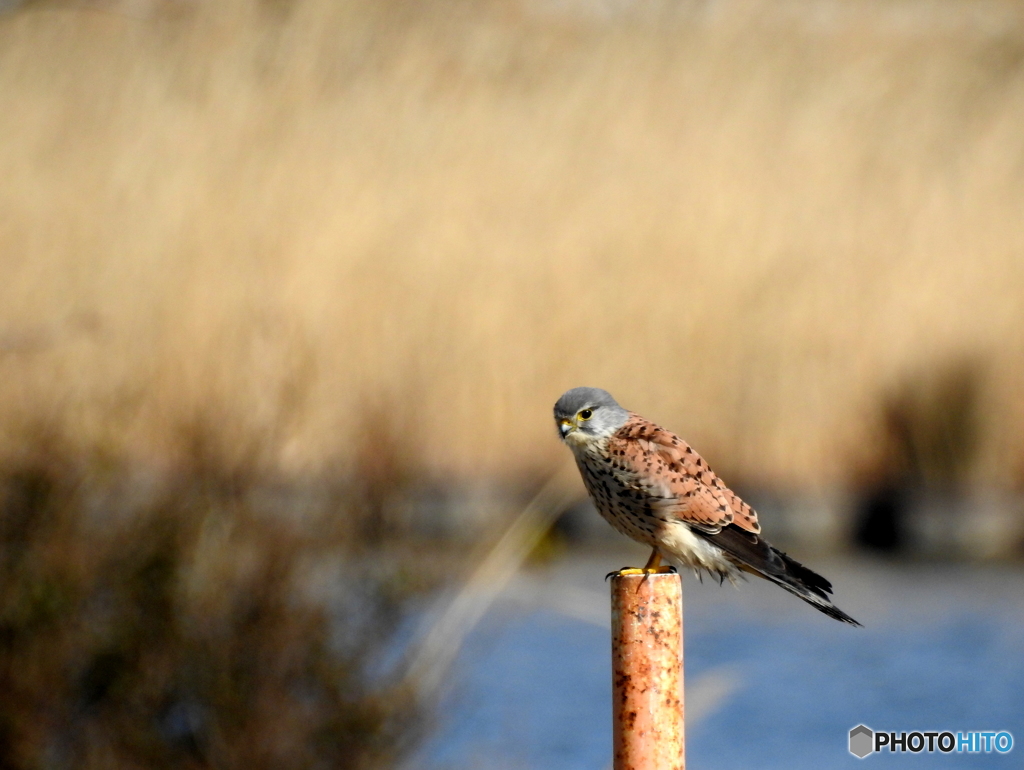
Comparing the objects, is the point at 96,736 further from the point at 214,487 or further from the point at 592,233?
the point at 592,233

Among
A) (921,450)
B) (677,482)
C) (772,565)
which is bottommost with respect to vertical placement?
(772,565)

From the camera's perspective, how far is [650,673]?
2.22 m

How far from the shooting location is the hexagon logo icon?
19.8 feet

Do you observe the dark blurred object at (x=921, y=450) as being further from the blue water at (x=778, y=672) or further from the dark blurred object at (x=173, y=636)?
the dark blurred object at (x=173, y=636)

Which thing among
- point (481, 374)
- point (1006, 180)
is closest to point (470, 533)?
point (481, 374)

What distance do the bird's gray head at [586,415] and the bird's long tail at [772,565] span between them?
0.98 feet

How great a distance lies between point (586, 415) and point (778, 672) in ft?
15.4

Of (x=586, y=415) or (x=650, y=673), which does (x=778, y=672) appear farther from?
(x=650, y=673)

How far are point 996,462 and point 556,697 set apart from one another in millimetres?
3401
